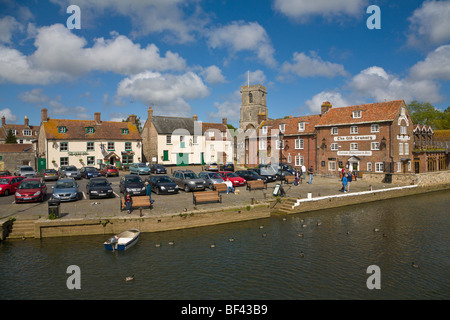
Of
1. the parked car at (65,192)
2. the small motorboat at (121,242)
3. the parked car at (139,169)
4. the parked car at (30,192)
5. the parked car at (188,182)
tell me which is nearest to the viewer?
the small motorboat at (121,242)

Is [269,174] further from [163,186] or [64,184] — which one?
[64,184]

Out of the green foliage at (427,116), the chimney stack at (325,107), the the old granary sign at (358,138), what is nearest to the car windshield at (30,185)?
the the old granary sign at (358,138)

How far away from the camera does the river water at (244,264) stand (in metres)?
10.9

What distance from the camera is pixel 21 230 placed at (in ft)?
53.1

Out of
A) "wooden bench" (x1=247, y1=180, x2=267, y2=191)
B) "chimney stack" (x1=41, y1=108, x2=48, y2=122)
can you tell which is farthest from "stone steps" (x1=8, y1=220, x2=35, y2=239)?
"chimney stack" (x1=41, y1=108, x2=48, y2=122)

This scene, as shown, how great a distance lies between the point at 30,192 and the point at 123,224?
29.8ft

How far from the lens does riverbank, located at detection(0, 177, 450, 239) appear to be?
53.6ft

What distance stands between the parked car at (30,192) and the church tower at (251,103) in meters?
58.0

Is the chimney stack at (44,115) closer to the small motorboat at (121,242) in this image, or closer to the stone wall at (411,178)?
the small motorboat at (121,242)

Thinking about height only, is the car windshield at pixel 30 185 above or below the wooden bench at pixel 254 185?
above

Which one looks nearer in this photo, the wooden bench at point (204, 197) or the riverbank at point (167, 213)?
the riverbank at point (167, 213)

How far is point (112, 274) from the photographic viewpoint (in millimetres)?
12125
